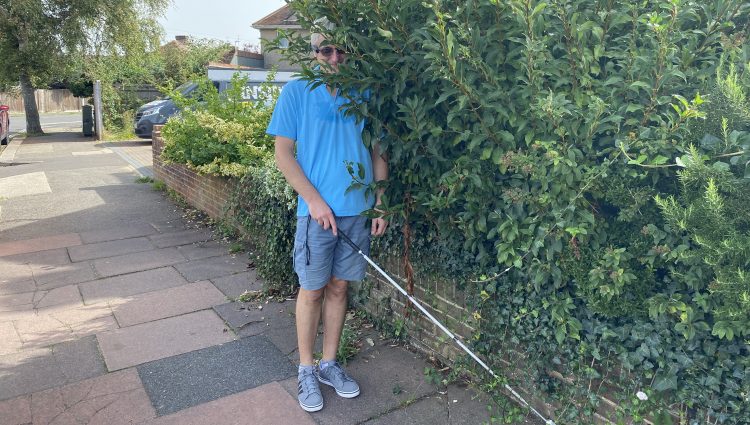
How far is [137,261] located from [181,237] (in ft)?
3.46

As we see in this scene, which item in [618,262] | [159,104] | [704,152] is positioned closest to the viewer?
[704,152]

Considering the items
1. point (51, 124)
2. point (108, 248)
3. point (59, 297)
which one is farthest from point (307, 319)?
point (51, 124)

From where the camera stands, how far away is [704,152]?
7.02ft

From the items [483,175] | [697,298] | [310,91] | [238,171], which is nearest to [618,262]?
[697,298]

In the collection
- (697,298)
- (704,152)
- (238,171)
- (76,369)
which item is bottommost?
(76,369)

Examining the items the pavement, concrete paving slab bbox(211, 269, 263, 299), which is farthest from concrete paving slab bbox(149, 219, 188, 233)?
concrete paving slab bbox(211, 269, 263, 299)

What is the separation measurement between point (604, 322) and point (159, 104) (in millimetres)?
18716

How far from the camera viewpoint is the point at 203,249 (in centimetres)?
660

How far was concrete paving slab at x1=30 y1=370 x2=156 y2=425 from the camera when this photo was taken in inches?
123

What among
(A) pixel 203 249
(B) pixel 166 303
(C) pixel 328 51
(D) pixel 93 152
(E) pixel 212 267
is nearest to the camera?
(C) pixel 328 51

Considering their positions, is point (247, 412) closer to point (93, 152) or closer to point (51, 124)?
point (93, 152)

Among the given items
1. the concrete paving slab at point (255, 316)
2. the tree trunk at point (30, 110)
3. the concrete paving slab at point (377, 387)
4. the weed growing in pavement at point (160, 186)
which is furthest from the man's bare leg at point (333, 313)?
the tree trunk at point (30, 110)

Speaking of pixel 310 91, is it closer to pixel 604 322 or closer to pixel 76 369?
pixel 604 322

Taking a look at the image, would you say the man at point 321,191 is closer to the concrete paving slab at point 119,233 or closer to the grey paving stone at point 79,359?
the grey paving stone at point 79,359
